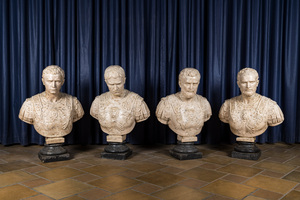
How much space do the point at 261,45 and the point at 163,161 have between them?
8.77 ft

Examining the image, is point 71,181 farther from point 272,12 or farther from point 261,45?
point 272,12

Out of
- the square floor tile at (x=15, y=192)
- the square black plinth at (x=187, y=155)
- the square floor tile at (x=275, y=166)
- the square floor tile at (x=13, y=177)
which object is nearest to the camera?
the square floor tile at (x=15, y=192)

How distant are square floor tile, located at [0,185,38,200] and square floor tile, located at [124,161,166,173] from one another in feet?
4.17

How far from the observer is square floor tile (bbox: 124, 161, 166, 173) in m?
3.94

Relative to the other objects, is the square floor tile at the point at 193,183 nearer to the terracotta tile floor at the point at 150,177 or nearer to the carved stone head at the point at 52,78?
the terracotta tile floor at the point at 150,177

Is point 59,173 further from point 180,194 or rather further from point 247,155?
point 247,155

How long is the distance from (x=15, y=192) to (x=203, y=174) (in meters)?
2.03

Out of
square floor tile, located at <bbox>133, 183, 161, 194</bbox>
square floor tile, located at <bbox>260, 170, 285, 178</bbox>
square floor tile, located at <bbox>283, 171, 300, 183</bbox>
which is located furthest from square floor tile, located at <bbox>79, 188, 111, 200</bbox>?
square floor tile, located at <bbox>283, 171, 300, 183</bbox>

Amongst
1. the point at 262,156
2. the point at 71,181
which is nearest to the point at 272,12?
the point at 262,156

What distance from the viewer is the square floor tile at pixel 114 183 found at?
328cm

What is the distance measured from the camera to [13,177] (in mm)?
3580

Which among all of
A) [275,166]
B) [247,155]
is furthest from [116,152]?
[275,166]

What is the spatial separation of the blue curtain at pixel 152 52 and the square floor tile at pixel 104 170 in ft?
4.30

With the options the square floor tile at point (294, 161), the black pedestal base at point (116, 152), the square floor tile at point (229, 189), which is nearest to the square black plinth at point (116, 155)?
the black pedestal base at point (116, 152)
